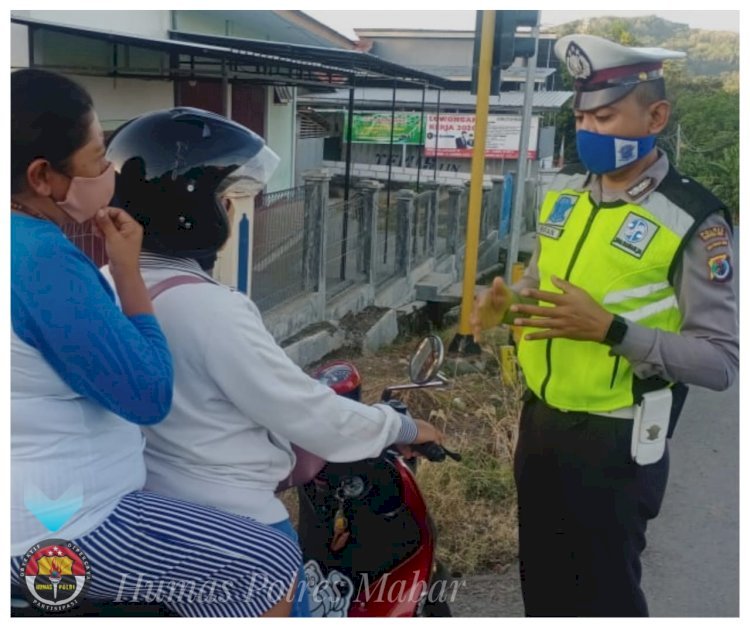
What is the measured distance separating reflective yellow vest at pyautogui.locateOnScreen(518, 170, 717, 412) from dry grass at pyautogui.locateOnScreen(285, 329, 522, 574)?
160cm

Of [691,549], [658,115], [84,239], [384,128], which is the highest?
[658,115]

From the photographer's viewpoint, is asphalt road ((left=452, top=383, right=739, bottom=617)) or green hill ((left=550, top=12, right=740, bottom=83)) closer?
asphalt road ((left=452, top=383, right=739, bottom=617))

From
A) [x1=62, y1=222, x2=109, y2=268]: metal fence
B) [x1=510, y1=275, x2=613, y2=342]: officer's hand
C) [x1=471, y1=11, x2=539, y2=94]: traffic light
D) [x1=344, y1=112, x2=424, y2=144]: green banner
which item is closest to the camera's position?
[x1=510, y1=275, x2=613, y2=342]: officer's hand

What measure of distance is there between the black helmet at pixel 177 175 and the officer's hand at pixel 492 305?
761mm

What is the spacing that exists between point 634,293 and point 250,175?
1.01 m

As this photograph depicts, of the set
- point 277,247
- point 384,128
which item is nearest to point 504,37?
point 277,247

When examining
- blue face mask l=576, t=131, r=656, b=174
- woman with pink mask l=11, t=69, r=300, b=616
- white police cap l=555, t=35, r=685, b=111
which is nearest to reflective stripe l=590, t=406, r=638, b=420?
blue face mask l=576, t=131, r=656, b=174

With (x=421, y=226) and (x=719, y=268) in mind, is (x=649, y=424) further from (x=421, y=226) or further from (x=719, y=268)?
(x=421, y=226)

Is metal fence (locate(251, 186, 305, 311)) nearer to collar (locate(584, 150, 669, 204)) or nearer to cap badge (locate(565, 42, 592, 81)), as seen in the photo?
cap badge (locate(565, 42, 592, 81))

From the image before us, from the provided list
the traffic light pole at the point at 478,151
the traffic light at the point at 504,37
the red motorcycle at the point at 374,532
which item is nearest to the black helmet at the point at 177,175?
the red motorcycle at the point at 374,532

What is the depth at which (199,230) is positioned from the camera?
2.08m

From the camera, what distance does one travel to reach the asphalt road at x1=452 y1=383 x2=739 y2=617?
3.69 meters

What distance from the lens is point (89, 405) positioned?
1811 mm
